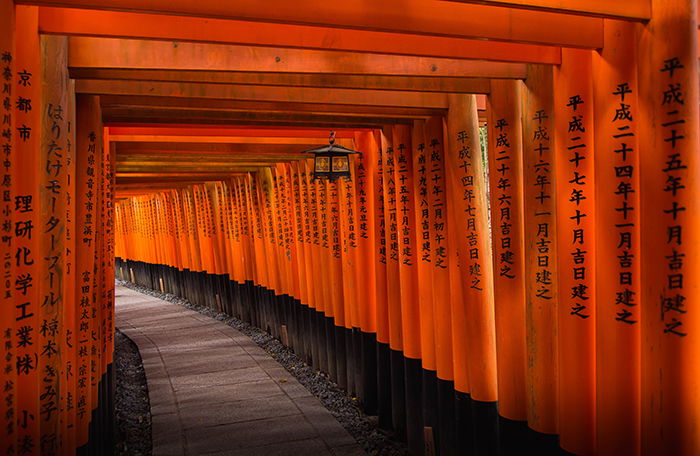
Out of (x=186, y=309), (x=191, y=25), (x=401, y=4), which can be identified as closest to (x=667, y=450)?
(x=401, y=4)

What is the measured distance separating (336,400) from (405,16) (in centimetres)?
756

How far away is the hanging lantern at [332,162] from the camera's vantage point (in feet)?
25.6

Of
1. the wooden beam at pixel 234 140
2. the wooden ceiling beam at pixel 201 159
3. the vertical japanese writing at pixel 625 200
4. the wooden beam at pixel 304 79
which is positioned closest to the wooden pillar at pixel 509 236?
the wooden beam at pixel 304 79

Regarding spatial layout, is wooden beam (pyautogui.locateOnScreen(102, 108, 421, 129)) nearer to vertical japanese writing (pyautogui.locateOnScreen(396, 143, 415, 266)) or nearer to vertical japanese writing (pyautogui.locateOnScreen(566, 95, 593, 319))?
vertical japanese writing (pyautogui.locateOnScreen(396, 143, 415, 266))

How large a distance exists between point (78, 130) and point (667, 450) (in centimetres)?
546

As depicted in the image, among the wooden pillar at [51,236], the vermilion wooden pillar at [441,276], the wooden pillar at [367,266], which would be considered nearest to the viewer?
the wooden pillar at [51,236]

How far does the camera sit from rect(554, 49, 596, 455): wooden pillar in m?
4.34

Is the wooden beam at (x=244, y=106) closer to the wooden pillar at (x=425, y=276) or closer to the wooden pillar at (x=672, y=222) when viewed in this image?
the wooden pillar at (x=425, y=276)

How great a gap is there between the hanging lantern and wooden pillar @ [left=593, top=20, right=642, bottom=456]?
4.04 m

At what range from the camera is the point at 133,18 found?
4.01 meters

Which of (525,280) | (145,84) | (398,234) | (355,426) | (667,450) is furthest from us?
(355,426)

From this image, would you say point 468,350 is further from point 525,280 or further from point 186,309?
point 186,309

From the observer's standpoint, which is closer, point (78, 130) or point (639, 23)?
point (639, 23)

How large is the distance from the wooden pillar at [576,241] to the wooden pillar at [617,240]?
8.0 inches
